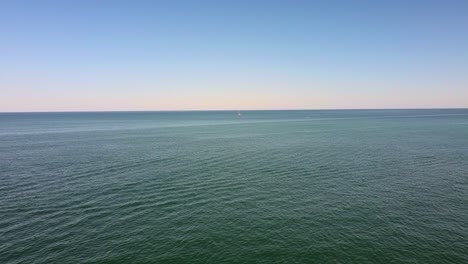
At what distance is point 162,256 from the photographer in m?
33.3

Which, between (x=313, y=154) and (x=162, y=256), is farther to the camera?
(x=313, y=154)

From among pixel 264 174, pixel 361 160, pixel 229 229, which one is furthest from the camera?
pixel 361 160

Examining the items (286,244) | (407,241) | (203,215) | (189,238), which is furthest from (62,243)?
(407,241)

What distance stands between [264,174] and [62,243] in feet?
A: 141

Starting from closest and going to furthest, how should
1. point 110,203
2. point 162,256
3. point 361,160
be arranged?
point 162,256 < point 110,203 < point 361,160

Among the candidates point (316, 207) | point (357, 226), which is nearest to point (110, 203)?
point (316, 207)

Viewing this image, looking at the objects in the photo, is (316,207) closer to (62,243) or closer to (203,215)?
(203,215)

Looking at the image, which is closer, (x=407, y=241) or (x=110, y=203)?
(x=407, y=241)

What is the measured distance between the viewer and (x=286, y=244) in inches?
1411

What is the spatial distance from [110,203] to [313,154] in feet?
202

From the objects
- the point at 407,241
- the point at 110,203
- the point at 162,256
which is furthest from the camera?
the point at 110,203

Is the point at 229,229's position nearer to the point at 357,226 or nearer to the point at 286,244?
the point at 286,244

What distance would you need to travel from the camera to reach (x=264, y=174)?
67.6m

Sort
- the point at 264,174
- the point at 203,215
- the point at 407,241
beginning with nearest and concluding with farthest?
the point at 407,241
the point at 203,215
the point at 264,174
